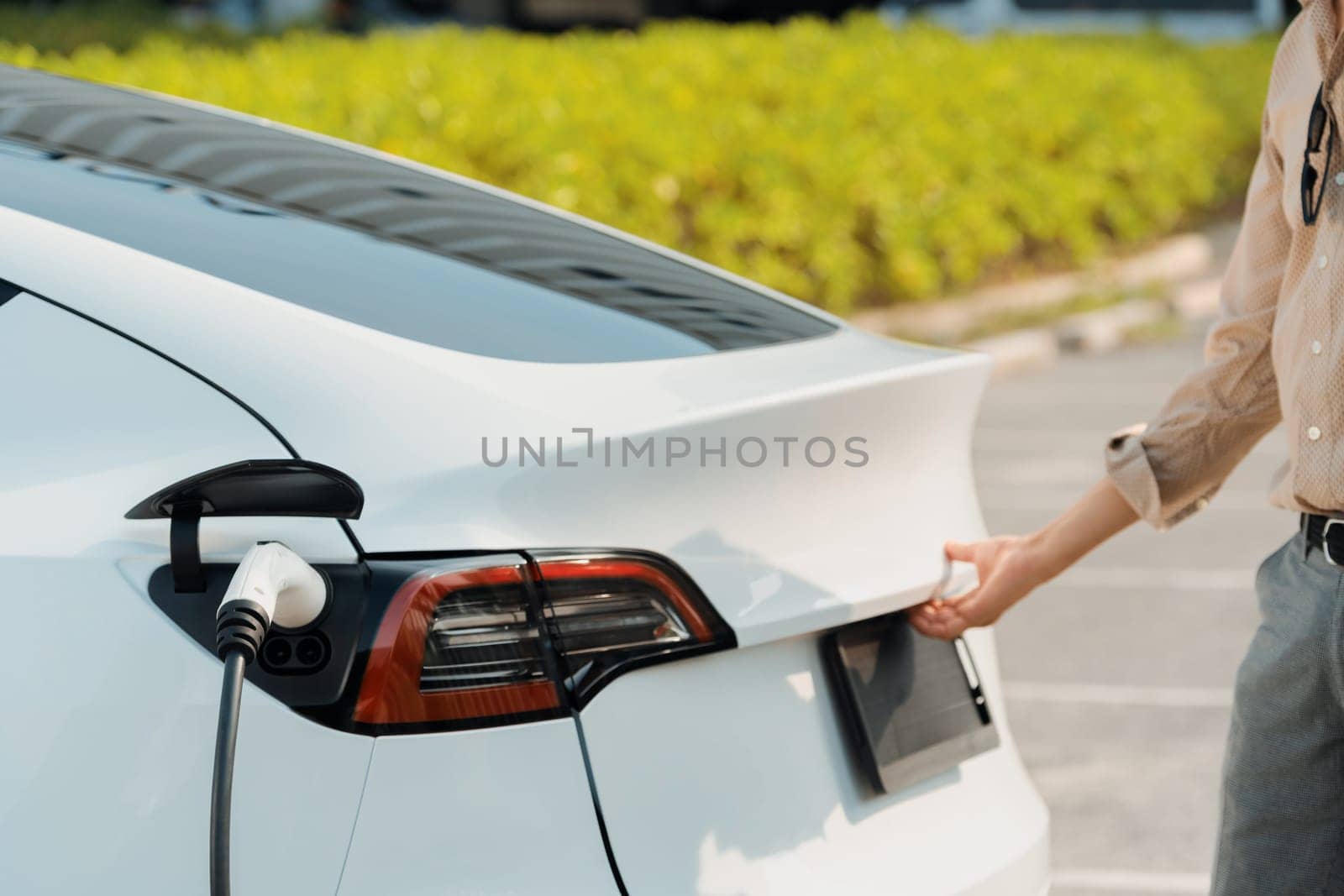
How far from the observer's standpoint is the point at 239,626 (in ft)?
4.75

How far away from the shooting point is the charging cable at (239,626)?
4.70 feet

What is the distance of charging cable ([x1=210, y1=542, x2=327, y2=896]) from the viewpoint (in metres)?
1.43

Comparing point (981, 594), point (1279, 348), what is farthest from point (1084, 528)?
point (1279, 348)

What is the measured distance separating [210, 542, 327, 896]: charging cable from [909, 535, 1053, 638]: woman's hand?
785 millimetres

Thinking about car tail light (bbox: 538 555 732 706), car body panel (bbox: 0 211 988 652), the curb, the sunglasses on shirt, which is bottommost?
the curb

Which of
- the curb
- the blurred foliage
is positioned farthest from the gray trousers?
the blurred foliage

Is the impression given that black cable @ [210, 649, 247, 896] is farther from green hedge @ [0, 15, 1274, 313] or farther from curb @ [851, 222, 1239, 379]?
curb @ [851, 222, 1239, 379]

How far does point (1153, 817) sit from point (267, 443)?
8.75ft

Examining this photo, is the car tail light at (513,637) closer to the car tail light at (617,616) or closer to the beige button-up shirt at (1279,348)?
the car tail light at (617,616)

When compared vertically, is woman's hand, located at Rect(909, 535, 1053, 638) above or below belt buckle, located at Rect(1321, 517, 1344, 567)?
below

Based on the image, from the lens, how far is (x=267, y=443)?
157 cm

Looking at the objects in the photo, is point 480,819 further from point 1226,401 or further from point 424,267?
point 1226,401

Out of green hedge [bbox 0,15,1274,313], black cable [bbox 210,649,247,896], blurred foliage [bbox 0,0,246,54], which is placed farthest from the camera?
blurred foliage [bbox 0,0,246,54]

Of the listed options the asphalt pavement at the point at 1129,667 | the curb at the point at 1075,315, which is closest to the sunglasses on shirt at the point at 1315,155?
the asphalt pavement at the point at 1129,667
